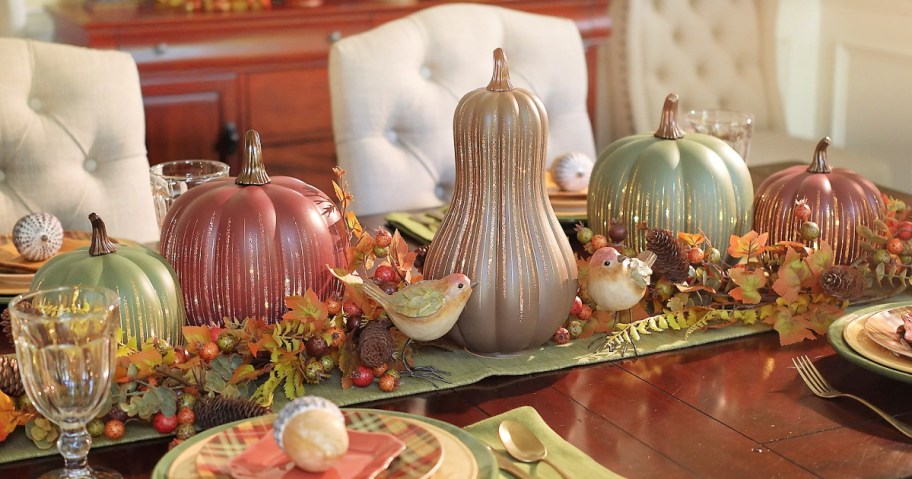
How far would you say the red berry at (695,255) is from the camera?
1.19m

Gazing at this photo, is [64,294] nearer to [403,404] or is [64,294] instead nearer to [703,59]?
[403,404]

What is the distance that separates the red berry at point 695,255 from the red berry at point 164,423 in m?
0.56

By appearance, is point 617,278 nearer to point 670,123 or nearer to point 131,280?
point 670,123

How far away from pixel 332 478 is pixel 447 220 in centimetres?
37

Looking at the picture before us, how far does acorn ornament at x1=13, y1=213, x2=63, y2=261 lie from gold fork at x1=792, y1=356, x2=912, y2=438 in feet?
2.78

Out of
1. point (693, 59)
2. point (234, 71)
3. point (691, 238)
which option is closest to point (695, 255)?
point (691, 238)

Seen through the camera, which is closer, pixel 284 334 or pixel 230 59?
pixel 284 334

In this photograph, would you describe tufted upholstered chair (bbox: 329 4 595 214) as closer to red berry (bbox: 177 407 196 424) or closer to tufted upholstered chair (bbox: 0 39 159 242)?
tufted upholstered chair (bbox: 0 39 159 242)

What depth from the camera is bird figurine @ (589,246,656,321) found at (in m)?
1.11

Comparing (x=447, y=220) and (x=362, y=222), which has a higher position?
(x=447, y=220)

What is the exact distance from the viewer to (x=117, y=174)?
1.85 metres

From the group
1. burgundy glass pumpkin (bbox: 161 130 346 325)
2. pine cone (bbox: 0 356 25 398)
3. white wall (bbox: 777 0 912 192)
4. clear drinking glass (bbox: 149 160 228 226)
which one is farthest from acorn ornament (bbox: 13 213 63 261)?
white wall (bbox: 777 0 912 192)

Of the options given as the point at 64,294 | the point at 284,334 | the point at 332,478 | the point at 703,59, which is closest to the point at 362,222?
the point at 284,334

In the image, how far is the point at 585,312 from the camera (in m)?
1.15
